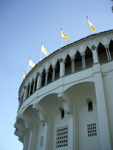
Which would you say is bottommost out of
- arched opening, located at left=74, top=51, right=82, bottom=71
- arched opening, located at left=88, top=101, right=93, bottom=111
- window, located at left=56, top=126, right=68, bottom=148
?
window, located at left=56, top=126, right=68, bottom=148

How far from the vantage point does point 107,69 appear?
14984 millimetres

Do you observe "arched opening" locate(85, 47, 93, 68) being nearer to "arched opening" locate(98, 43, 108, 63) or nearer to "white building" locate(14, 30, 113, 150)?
"white building" locate(14, 30, 113, 150)

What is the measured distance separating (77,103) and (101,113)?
13.4 ft

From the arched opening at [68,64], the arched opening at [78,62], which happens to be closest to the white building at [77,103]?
the arched opening at [68,64]

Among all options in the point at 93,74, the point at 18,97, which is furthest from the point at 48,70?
the point at 18,97

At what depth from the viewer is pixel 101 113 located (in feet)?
41.9

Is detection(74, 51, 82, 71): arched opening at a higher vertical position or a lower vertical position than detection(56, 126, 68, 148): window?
higher

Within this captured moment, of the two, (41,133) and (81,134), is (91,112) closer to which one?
(81,134)

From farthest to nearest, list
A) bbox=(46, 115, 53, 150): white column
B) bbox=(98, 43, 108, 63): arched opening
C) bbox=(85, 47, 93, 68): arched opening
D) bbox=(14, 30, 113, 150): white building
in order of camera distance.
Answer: bbox=(85, 47, 93, 68): arched opening
bbox=(98, 43, 108, 63): arched opening
bbox=(46, 115, 53, 150): white column
bbox=(14, 30, 113, 150): white building

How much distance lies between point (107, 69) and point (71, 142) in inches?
283

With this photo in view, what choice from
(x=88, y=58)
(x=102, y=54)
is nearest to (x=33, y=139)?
(x=88, y=58)

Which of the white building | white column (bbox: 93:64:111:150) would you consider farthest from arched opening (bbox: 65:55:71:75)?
white column (bbox: 93:64:111:150)

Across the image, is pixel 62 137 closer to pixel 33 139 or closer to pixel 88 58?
pixel 33 139

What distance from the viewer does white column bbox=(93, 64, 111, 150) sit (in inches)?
451
